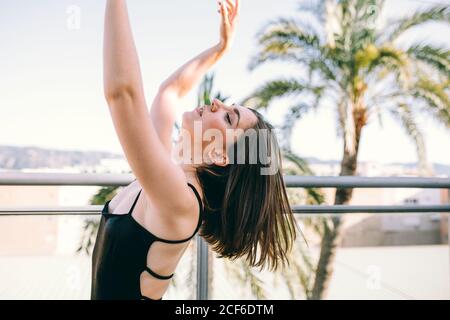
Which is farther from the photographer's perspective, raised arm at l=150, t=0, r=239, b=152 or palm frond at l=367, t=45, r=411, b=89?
palm frond at l=367, t=45, r=411, b=89

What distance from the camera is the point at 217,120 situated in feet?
4.49

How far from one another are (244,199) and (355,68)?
641 cm

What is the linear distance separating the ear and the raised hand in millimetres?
493

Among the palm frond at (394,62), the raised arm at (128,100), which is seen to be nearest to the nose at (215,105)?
the raised arm at (128,100)

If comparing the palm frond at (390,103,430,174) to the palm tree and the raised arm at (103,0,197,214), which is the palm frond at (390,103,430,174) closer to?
the palm tree

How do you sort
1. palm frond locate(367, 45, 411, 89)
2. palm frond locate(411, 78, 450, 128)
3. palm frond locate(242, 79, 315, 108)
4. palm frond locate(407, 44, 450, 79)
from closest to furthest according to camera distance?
1. palm frond locate(367, 45, 411, 89)
2. palm frond locate(407, 44, 450, 79)
3. palm frond locate(411, 78, 450, 128)
4. palm frond locate(242, 79, 315, 108)

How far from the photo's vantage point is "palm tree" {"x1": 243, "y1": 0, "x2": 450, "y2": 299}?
6.91m

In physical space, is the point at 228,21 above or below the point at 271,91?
below

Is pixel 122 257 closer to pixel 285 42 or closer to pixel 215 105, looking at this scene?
pixel 215 105

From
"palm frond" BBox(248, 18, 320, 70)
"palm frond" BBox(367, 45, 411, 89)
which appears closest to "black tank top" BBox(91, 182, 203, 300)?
"palm frond" BBox(367, 45, 411, 89)

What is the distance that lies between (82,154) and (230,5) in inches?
410

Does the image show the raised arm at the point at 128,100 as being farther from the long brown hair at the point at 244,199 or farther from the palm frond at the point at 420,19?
the palm frond at the point at 420,19

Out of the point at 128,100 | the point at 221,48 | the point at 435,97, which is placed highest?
the point at 435,97

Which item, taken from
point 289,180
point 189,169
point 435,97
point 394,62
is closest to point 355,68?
point 394,62
